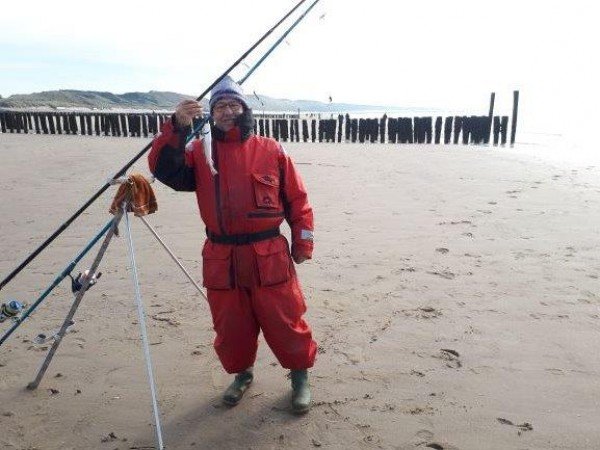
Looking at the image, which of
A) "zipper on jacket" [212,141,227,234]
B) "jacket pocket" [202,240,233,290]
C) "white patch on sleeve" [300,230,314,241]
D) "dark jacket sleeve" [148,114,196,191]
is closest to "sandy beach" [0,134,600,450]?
"jacket pocket" [202,240,233,290]

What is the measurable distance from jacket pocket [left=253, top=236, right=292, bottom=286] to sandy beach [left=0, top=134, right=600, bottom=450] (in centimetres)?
80

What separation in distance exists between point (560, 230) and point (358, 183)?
4018 mm

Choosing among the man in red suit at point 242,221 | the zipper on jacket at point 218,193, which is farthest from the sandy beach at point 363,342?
the zipper on jacket at point 218,193

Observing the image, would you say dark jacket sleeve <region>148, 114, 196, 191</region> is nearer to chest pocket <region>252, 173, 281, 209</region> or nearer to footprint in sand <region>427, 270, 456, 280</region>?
chest pocket <region>252, 173, 281, 209</region>

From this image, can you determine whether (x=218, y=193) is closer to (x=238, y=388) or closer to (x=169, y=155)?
(x=169, y=155)

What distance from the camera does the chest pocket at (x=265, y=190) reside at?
2.65 metres

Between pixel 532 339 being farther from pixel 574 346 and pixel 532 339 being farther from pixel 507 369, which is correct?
pixel 507 369

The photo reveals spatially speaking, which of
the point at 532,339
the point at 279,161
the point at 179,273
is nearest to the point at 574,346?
the point at 532,339

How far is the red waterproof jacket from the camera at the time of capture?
2.61m

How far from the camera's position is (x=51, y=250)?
5.55 meters

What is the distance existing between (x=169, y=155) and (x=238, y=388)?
1.45 m

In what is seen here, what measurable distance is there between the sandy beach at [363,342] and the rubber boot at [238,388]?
5cm

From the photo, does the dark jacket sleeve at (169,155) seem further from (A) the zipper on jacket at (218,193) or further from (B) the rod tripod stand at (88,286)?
(B) the rod tripod stand at (88,286)

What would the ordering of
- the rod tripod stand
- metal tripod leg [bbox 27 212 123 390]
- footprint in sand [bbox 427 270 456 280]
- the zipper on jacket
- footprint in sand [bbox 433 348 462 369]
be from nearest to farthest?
the rod tripod stand, the zipper on jacket, metal tripod leg [bbox 27 212 123 390], footprint in sand [bbox 433 348 462 369], footprint in sand [bbox 427 270 456 280]
